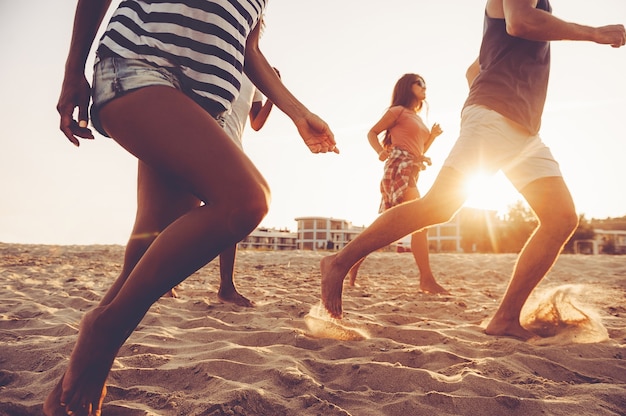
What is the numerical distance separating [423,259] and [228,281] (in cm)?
194

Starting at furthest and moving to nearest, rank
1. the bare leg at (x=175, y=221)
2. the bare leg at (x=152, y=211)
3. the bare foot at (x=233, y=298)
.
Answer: the bare foot at (x=233, y=298), the bare leg at (x=152, y=211), the bare leg at (x=175, y=221)

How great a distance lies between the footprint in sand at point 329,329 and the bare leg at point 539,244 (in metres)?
0.77

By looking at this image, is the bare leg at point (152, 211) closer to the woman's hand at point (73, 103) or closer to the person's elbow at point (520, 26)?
the woman's hand at point (73, 103)

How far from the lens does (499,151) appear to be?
2412 mm

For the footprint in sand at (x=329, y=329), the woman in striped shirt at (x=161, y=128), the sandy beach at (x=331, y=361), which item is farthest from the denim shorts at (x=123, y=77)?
the footprint in sand at (x=329, y=329)

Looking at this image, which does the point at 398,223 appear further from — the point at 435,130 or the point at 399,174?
the point at 435,130

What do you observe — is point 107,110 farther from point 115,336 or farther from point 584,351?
point 584,351

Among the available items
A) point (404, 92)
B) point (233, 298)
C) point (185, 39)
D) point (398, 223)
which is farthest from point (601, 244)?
point (185, 39)

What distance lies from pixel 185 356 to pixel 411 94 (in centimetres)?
339

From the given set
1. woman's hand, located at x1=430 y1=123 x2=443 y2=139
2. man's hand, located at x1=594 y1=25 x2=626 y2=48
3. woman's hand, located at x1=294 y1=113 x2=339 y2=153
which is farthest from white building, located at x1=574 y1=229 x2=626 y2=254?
woman's hand, located at x1=294 y1=113 x2=339 y2=153

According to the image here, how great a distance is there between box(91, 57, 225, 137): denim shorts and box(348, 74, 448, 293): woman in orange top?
325 centimetres

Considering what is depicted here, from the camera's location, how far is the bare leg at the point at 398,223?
2.35 meters

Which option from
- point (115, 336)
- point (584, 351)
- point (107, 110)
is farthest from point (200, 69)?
point (584, 351)

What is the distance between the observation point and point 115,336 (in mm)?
1184
